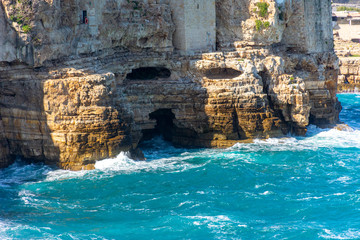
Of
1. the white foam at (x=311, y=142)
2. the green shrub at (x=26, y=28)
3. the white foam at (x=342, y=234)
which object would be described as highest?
the green shrub at (x=26, y=28)

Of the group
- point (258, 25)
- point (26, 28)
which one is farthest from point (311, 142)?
point (26, 28)

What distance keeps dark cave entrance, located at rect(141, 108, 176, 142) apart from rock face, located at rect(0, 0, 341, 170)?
90 mm

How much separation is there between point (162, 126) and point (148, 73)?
4759mm

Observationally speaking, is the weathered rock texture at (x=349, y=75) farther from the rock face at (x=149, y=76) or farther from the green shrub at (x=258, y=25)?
the green shrub at (x=258, y=25)

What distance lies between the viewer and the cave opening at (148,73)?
175 ft

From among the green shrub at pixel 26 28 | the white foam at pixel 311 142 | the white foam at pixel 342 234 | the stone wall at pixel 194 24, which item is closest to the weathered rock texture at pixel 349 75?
the white foam at pixel 311 142

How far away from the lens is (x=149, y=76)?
53.4m

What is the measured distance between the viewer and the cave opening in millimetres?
53281

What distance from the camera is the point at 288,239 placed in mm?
34688

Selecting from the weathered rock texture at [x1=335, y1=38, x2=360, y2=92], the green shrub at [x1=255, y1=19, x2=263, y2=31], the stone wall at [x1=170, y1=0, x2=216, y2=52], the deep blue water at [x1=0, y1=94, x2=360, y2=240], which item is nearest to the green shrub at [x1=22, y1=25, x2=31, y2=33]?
the deep blue water at [x1=0, y1=94, x2=360, y2=240]

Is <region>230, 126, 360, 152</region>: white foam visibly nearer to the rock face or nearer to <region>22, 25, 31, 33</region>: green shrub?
the rock face

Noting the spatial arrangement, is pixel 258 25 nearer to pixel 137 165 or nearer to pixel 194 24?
pixel 194 24

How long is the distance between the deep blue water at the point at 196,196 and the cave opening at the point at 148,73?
6.23m

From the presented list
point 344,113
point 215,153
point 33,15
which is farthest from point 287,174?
point 344,113
